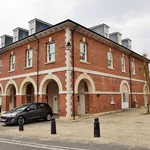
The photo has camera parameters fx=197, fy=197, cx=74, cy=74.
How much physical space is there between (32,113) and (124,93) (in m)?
13.1

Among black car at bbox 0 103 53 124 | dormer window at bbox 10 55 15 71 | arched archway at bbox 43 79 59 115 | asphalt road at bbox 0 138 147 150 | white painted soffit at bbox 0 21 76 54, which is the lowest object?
asphalt road at bbox 0 138 147 150

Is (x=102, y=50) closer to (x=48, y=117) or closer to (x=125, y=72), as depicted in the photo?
(x=125, y=72)

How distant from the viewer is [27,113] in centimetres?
1419

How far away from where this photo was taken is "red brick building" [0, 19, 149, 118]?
16.0 metres

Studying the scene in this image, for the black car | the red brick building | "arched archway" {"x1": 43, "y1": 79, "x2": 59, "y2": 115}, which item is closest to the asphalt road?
the black car

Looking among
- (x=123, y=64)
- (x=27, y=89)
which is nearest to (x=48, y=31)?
(x=27, y=89)

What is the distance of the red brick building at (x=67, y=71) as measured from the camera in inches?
631

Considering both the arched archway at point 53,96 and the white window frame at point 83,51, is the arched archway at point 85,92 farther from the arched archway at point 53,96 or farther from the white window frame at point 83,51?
the arched archway at point 53,96

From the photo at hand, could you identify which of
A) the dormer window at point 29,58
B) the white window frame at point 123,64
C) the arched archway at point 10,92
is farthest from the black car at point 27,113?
the white window frame at point 123,64

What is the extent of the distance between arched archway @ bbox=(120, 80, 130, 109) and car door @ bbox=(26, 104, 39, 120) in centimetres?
1166

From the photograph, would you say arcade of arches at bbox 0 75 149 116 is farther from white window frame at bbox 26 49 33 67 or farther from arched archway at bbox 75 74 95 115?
white window frame at bbox 26 49 33 67

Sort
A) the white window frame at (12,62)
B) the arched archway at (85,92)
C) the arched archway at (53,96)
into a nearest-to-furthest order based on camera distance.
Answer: the arched archway at (85,92) < the arched archway at (53,96) < the white window frame at (12,62)

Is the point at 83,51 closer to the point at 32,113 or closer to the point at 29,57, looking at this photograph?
the point at 29,57

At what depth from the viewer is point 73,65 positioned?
16.0 meters
